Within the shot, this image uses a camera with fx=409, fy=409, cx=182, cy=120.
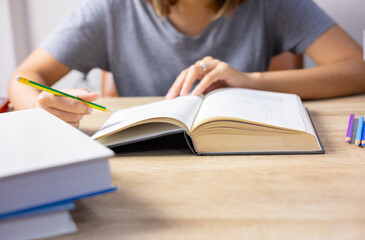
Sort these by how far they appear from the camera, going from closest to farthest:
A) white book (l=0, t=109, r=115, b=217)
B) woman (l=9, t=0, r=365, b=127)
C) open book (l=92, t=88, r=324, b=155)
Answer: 1. white book (l=0, t=109, r=115, b=217)
2. open book (l=92, t=88, r=324, b=155)
3. woman (l=9, t=0, r=365, b=127)

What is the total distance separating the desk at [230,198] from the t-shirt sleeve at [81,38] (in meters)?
0.74

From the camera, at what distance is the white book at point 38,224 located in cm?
40

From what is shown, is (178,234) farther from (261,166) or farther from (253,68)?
(253,68)

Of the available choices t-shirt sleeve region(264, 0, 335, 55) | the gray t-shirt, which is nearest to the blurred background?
the gray t-shirt

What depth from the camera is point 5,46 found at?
7.96 ft

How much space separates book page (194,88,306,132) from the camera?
0.67m

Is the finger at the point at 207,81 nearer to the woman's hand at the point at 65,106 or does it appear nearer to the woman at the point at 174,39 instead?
the woman's hand at the point at 65,106

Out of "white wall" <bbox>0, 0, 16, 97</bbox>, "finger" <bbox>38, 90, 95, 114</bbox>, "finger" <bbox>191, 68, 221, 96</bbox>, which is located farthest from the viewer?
"white wall" <bbox>0, 0, 16, 97</bbox>

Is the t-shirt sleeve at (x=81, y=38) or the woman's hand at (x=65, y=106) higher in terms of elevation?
the t-shirt sleeve at (x=81, y=38)

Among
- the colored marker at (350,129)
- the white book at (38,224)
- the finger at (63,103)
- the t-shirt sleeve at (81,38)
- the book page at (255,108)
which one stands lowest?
the colored marker at (350,129)

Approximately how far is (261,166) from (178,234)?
0.72 feet

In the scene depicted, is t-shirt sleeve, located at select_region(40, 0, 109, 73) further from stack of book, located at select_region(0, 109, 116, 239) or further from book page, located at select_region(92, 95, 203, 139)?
stack of book, located at select_region(0, 109, 116, 239)

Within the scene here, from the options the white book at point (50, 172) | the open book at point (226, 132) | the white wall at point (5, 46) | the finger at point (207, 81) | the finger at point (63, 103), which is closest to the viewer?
the white book at point (50, 172)

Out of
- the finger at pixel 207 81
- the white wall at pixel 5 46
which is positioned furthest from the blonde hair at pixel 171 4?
the white wall at pixel 5 46
